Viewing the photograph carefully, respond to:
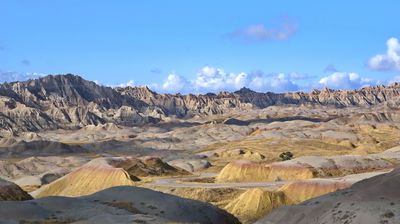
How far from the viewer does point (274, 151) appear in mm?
199500

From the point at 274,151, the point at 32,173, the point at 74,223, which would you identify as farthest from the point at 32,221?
the point at 274,151

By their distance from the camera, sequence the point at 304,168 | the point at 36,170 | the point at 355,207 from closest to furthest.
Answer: the point at 355,207
the point at 304,168
the point at 36,170

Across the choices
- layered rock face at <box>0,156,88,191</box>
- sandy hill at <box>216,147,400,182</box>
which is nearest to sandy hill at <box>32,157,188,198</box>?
layered rock face at <box>0,156,88,191</box>

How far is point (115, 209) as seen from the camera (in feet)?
187

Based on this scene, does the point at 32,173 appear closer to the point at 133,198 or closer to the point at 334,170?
the point at 334,170

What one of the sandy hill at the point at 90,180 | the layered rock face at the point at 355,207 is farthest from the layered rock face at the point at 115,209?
the sandy hill at the point at 90,180

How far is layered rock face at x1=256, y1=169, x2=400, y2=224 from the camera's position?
125 ft

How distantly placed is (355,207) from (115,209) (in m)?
25.0

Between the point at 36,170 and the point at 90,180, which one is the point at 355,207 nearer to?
the point at 90,180

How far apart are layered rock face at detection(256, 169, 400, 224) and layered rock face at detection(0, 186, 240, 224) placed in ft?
36.2

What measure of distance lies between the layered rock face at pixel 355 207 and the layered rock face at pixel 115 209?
11.0 m

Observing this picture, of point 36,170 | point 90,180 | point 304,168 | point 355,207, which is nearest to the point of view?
point 355,207

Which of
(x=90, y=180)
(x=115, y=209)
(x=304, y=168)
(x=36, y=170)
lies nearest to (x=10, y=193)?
(x=115, y=209)

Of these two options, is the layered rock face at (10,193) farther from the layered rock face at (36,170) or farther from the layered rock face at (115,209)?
the layered rock face at (36,170)
